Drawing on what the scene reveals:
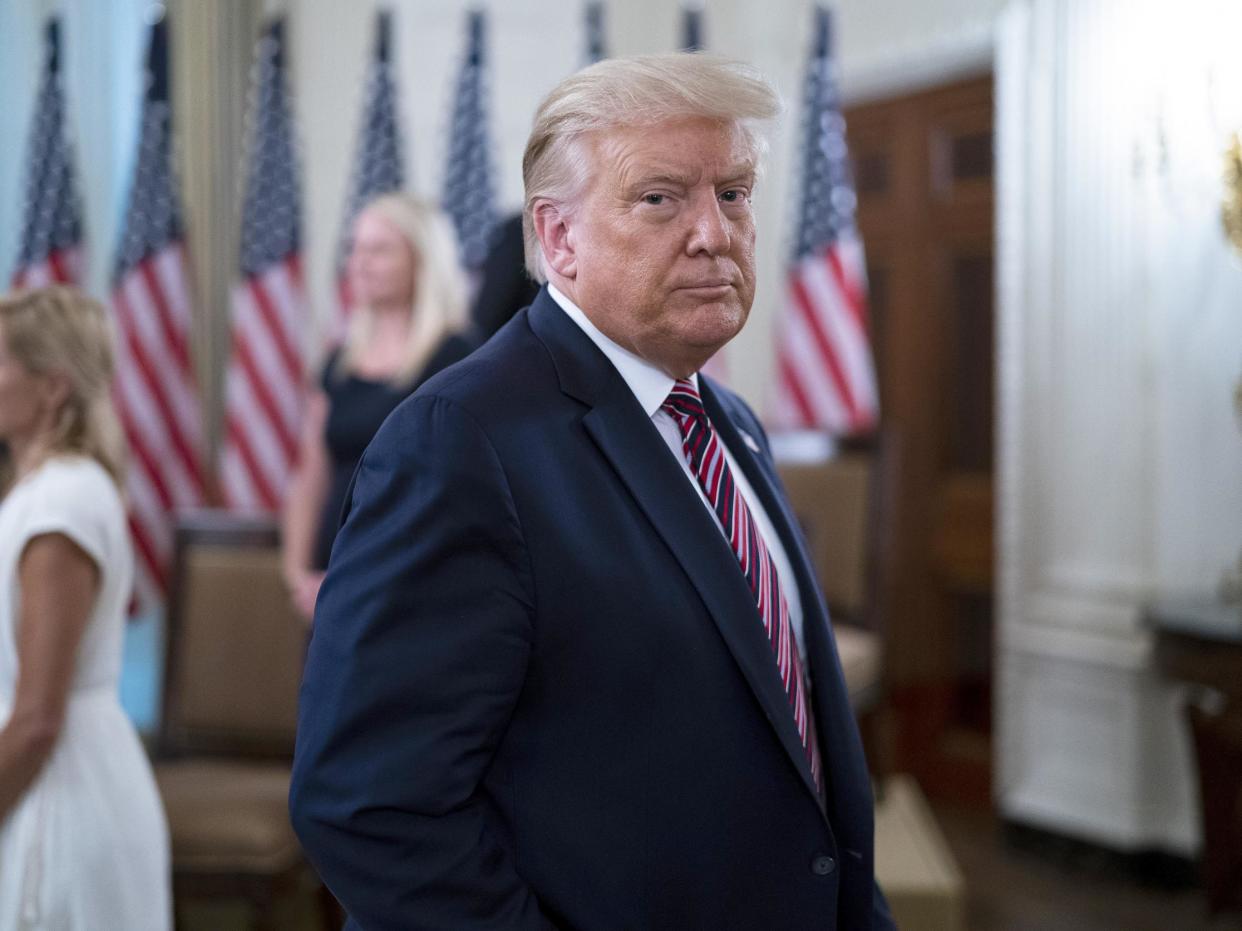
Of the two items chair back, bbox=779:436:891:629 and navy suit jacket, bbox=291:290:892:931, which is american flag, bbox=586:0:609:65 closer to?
chair back, bbox=779:436:891:629

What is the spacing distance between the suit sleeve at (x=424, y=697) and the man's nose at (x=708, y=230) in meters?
0.27

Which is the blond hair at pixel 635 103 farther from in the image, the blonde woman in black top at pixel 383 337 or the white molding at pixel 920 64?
the white molding at pixel 920 64

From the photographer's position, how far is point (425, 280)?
2.93m

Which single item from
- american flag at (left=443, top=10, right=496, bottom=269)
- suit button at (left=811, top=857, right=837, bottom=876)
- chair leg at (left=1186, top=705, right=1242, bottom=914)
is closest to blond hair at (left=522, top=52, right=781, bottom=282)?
suit button at (left=811, top=857, right=837, bottom=876)

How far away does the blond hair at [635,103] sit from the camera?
42.1 inches

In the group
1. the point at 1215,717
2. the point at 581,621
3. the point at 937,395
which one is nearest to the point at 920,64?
the point at 937,395

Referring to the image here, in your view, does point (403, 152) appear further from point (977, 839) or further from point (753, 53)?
point (977, 839)

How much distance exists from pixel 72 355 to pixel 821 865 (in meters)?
1.30

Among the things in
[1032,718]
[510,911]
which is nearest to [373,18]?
[1032,718]

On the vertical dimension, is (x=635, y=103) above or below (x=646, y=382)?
above

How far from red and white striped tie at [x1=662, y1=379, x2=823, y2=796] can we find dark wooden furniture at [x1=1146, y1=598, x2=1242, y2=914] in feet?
6.57

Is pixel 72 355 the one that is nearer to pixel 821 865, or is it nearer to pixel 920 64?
pixel 821 865

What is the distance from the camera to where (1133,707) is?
378 centimetres

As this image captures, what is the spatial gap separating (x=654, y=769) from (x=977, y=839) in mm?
3528
